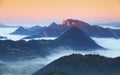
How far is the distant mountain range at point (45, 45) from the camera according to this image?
2.41 m

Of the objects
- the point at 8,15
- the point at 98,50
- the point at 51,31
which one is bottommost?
the point at 98,50

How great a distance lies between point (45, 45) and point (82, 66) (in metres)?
0.45

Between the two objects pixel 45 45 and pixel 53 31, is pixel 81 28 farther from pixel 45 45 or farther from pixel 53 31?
pixel 45 45

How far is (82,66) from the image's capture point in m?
2.34

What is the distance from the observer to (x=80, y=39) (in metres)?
2.47

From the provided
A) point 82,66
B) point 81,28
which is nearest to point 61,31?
point 81,28

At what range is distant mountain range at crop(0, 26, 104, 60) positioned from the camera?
7.91 ft

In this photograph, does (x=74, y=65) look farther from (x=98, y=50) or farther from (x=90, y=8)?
(x=90, y=8)

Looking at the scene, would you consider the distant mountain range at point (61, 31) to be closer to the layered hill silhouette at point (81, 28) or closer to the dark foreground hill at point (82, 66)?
the layered hill silhouette at point (81, 28)


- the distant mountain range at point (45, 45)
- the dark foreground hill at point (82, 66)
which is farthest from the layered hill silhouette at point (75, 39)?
the dark foreground hill at point (82, 66)

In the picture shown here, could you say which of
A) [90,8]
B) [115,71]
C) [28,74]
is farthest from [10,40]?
Answer: [115,71]

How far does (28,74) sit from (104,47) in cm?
82

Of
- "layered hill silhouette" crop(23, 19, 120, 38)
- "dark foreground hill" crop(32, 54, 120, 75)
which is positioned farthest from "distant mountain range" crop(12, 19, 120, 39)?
"dark foreground hill" crop(32, 54, 120, 75)

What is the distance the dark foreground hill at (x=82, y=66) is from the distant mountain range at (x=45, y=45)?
112 mm
